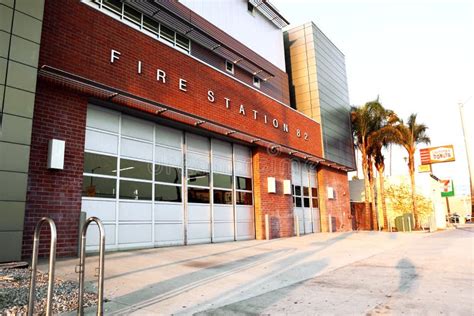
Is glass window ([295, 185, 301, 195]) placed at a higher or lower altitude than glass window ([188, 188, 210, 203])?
higher

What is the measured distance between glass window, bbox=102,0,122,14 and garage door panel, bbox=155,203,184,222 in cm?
647

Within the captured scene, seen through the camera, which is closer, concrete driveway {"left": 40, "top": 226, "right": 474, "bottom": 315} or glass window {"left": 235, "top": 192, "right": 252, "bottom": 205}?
concrete driveway {"left": 40, "top": 226, "right": 474, "bottom": 315}

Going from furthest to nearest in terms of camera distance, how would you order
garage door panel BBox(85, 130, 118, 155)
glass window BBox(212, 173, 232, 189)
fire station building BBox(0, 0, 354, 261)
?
glass window BBox(212, 173, 232, 189), garage door panel BBox(85, 130, 118, 155), fire station building BBox(0, 0, 354, 261)

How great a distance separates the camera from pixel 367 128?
2598 cm

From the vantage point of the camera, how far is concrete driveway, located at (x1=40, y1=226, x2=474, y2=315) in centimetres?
477

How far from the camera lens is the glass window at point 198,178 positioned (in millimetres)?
12266

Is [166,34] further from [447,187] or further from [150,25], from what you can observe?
[447,187]

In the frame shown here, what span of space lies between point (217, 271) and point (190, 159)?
5841mm

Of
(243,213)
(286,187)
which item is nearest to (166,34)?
(243,213)

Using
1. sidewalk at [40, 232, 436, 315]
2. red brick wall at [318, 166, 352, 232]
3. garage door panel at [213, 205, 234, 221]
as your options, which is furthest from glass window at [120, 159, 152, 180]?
red brick wall at [318, 166, 352, 232]

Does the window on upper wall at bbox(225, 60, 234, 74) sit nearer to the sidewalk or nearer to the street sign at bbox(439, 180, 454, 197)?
the sidewalk

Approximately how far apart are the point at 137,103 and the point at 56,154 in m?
2.95

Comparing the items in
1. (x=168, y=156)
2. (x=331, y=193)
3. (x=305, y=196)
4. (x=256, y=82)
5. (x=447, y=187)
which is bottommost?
(x=305, y=196)

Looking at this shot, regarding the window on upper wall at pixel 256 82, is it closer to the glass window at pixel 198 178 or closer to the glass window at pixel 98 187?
the glass window at pixel 198 178
